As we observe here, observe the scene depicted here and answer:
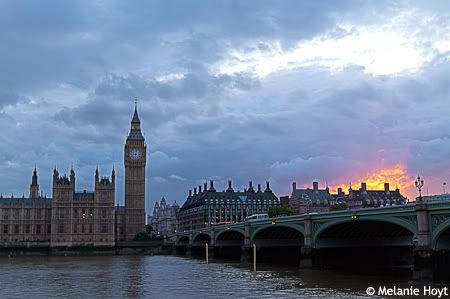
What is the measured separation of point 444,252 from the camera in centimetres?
4756

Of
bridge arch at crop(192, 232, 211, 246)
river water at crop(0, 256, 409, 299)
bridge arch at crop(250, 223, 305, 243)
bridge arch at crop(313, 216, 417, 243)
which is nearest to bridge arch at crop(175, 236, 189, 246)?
bridge arch at crop(192, 232, 211, 246)

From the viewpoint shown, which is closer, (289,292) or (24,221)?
(289,292)

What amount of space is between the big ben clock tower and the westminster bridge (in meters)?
60.8

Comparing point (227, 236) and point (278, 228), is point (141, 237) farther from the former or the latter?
point (278, 228)

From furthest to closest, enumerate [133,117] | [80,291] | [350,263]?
[133,117] < [350,263] < [80,291]

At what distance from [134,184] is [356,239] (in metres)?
116

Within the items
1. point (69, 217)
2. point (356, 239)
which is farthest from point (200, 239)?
point (356, 239)

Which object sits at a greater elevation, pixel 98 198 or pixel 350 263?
pixel 98 198

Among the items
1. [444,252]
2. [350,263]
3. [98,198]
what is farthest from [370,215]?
[98,198]

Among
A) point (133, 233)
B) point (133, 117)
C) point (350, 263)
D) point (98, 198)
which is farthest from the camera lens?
point (133, 117)

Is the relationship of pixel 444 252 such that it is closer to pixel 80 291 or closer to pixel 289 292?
pixel 289 292

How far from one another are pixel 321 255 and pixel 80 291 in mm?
31748

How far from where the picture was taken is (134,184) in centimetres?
18000

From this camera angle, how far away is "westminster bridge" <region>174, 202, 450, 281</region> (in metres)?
46.7
